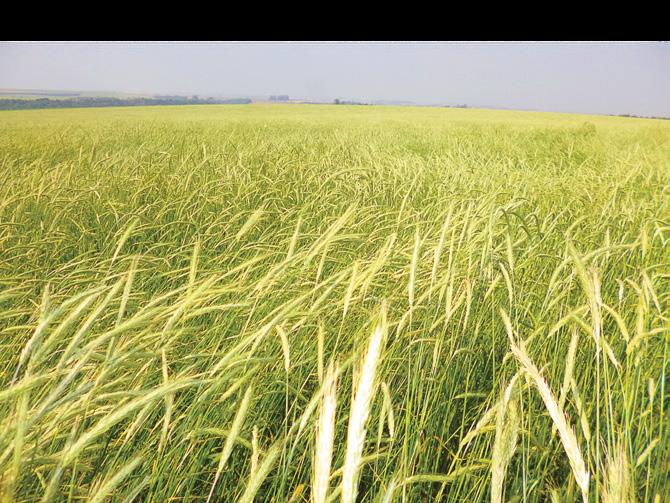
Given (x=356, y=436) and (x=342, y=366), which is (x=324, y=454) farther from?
(x=342, y=366)

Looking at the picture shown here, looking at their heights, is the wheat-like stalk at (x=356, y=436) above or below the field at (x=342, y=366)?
above

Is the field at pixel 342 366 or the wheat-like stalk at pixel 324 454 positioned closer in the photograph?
the wheat-like stalk at pixel 324 454

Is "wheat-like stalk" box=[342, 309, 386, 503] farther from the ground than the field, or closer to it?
farther from the ground

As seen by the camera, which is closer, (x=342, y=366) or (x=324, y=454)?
(x=324, y=454)

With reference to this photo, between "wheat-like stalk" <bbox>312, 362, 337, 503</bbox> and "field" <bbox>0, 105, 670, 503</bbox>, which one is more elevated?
"wheat-like stalk" <bbox>312, 362, 337, 503</bbox>

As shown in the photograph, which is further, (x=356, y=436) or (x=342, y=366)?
(x=342, y=366)

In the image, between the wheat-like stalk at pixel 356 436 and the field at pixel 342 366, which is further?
the field at pixel 342 366

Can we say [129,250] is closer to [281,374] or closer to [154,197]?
[154,197]

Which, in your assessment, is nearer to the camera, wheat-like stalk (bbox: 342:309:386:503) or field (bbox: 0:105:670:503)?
wheat-like stalk (bbox: 342:309:386:503)

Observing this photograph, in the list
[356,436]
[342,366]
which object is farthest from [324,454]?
[342,366]

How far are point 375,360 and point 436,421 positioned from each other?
0.59 metres

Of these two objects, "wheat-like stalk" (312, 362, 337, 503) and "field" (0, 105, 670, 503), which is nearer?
"wheat-like stalk" (312, 362, 337, 503)

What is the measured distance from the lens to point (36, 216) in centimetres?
193
